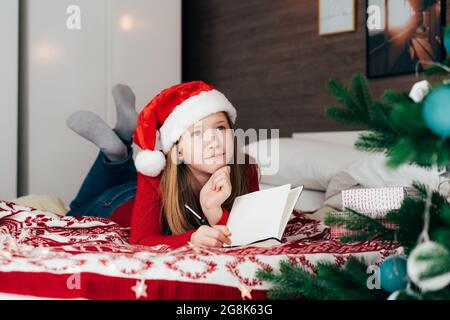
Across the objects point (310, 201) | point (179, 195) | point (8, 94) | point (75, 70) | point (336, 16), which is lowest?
point (310, 201)

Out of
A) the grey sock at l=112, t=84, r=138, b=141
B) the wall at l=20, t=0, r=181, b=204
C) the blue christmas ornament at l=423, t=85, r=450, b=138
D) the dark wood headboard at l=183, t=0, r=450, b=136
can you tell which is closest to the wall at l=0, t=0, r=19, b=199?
the wall at l=20, t=0, r=181, b=204

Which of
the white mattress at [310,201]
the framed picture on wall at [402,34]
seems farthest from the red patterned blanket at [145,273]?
the framed picture on wall at [402,34]

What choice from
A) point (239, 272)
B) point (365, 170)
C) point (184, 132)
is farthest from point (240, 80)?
point (239, 272)

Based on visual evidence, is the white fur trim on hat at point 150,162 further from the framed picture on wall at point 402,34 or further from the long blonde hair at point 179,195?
the framed picture on wall at point 402,34

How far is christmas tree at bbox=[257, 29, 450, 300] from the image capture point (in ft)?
1.77

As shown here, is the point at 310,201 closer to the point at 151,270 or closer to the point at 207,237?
the point at 207,237

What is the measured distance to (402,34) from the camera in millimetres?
2537

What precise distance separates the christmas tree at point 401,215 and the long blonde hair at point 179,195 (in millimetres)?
623

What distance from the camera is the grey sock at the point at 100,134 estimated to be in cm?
203

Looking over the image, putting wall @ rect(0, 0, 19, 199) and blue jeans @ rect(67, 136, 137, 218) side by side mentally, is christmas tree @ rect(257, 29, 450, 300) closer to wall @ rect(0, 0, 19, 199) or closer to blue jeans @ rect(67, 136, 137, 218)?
blue jeans @ rect(67, 136, 137, 218)

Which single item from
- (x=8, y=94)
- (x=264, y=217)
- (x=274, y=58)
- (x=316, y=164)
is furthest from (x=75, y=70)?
(x=264, y=217)

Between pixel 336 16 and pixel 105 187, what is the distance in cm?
155

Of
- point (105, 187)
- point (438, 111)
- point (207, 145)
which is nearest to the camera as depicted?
point (438, 111)
